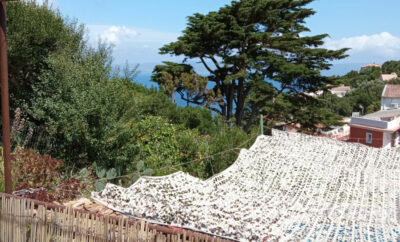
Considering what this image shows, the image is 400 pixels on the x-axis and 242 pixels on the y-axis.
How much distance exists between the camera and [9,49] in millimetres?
Result: 7031

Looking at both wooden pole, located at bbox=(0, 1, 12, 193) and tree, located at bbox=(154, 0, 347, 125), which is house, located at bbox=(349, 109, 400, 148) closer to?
tree, located at bbox=(154, 0, 347, 125)

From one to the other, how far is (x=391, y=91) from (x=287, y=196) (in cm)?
4247

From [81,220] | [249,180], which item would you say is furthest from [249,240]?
[249,180]

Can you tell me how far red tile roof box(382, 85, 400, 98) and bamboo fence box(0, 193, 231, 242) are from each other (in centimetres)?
4426

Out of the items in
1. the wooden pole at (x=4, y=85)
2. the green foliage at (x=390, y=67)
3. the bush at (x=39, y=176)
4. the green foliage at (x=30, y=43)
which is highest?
the green foliage at (x=390, y=67)

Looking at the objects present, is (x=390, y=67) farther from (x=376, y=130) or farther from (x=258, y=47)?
(x=258, y=47)

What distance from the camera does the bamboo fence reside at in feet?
8.06

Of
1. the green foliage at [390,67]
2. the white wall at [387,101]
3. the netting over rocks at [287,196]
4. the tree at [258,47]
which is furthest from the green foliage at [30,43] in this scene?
the green foliage at [390,67]

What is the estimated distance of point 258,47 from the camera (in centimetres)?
1455

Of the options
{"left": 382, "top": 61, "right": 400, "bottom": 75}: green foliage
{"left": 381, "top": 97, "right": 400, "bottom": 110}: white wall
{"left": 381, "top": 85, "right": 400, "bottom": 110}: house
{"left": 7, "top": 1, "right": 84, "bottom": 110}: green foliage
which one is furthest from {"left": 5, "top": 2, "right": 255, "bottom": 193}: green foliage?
{"left": 382, "top": 61, "right": 400, "bottom": 75}: green foliage

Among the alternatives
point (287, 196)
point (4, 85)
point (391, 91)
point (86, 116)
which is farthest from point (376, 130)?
point (391, 91)

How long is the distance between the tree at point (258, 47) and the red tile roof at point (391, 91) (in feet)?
98.1

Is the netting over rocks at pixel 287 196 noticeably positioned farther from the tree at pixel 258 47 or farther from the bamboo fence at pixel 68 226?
the tree at pixel 258 47

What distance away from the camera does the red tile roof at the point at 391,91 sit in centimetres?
4150
